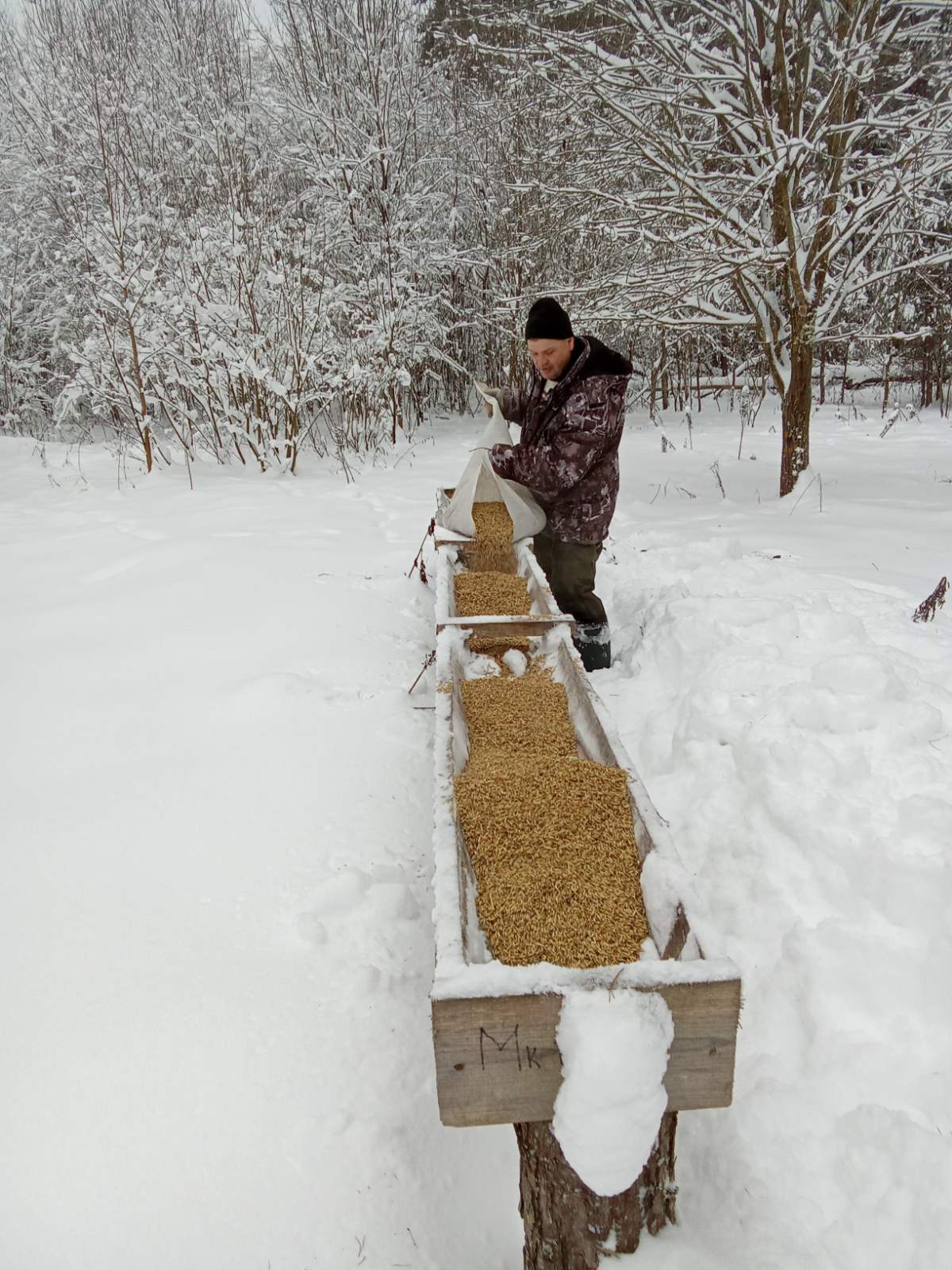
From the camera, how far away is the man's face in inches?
125

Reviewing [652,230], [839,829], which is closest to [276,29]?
[652,230]

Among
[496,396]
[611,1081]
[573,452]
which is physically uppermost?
[496,396]

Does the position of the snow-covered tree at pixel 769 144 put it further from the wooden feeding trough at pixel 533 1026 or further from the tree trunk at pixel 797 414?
the wooden feeding trough at pixel 533 1026

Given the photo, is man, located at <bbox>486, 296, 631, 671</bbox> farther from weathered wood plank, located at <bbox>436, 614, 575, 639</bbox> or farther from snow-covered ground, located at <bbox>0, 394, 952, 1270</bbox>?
weathered wood plank, located at <bbox>436, 614, 575, 639</bbox>

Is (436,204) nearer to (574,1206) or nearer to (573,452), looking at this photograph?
(573,452)

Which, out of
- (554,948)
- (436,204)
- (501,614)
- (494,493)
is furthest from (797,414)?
(436,204)

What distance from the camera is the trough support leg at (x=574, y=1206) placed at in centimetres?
127

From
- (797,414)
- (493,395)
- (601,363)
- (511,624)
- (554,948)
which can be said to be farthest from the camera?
(797,414)

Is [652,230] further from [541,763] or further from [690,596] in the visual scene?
[541,763]

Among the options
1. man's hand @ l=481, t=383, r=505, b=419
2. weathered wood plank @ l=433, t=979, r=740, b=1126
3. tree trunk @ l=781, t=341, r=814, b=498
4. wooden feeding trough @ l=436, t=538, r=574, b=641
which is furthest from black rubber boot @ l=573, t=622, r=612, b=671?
tree trunk @ l=781, t=341, r=814, b=498

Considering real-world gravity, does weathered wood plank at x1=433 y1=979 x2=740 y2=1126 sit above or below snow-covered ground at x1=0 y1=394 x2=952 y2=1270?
above

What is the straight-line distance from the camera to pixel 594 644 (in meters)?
3.49

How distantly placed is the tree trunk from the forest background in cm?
3

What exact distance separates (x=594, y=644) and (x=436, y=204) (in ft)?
33.8
